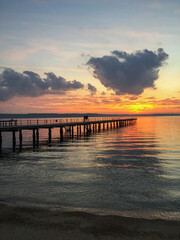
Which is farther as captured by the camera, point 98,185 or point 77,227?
point 98,185

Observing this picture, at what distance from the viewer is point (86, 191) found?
12.7 m

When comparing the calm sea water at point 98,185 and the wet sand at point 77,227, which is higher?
the wet sand at point 77,227

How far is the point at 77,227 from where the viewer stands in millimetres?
7852

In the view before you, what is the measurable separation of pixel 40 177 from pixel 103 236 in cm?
953

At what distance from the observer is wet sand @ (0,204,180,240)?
720 cm

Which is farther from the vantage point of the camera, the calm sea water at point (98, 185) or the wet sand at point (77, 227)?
the calm sea water at point (98, 185)

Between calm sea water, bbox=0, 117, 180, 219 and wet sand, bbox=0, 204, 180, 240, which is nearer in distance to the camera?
wet sand, bbox=0, 204, 180, 240

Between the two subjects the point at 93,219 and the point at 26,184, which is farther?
the point at 26,184

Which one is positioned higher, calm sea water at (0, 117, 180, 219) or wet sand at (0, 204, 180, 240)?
wet sand at (0, 204, 180, 240)

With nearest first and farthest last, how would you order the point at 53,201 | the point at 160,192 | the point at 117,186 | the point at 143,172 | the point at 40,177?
the point at 53,201, the point at 160,192, the point at 117,186, the point at 40,177, the point at 143,172

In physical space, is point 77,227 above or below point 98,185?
above

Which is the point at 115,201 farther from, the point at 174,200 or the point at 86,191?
the point at 174,200

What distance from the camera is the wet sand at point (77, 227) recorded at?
283 inches

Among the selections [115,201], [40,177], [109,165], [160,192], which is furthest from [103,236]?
[109,165]
